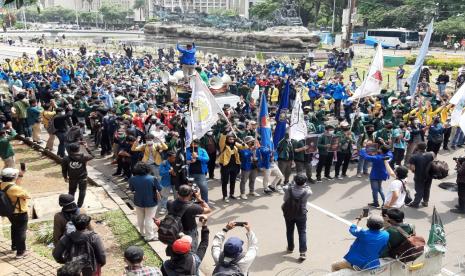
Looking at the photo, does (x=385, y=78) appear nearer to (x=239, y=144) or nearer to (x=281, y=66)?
(x=281, y=66)

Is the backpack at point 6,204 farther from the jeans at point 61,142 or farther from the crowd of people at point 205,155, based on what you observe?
the jeans at point 61,142

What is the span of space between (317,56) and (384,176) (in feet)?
105

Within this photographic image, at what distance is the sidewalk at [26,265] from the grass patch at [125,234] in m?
1.22

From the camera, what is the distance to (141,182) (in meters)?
7.45

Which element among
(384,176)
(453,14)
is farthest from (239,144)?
(453,14)

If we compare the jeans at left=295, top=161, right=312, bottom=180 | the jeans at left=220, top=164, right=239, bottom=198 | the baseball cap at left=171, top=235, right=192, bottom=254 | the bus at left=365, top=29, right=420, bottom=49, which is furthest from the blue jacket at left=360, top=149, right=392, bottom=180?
the bus at left=365, top=29, right=420, bottom=49

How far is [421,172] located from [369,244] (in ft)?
15.7

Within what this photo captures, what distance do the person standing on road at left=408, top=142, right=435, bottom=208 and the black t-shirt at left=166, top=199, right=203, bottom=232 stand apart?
18.5 ft

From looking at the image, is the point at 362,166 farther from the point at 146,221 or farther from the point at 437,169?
the point at 146,221

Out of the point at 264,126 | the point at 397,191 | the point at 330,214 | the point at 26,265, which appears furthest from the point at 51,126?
the point at 397,191

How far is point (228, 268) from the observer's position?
4703 mm

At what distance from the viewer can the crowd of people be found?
545 cm

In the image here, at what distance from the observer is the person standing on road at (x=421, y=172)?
9562 millimetres

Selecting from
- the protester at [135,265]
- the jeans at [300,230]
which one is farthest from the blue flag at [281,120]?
the protester at [135,265]
